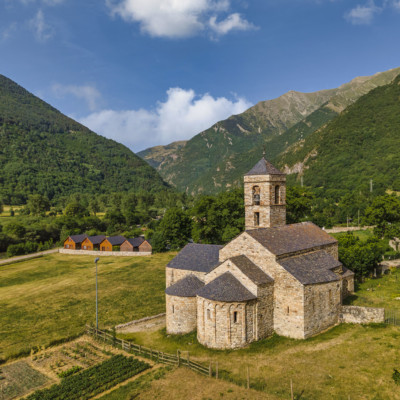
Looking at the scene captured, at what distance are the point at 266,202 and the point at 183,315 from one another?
538 inches

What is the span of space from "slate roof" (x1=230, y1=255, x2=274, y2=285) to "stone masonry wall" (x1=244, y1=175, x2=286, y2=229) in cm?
560

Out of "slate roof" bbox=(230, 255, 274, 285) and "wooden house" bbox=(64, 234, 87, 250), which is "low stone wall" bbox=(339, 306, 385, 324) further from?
"wooden house" bbox=(64, 234, 87, 250)

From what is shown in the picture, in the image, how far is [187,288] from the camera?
2950 centimetres

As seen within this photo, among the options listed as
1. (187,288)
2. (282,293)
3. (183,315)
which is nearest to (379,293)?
(282,293)

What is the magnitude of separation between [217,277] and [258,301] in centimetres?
392

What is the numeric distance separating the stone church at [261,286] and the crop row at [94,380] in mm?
5905

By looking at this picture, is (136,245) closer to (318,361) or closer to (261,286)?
(261,286)

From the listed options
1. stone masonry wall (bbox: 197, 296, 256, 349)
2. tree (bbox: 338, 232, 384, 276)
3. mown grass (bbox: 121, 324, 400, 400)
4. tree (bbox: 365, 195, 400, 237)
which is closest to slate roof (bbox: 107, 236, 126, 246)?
mown grass (bbox: 121, 324, 400, 400)

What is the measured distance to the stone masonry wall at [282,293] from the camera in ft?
85.8

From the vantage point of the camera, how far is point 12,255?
79.1m

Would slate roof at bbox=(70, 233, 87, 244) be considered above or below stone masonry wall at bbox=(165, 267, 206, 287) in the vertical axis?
below

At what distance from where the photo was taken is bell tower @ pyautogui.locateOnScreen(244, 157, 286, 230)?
32.8 meters

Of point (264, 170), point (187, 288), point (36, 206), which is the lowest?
point (187, 288)

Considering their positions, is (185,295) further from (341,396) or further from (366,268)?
(366,268)
